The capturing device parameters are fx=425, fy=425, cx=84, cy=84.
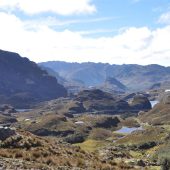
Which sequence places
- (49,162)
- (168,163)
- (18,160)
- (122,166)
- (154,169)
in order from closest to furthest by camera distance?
1. (18,160)
2. (49,162)
3. (122,166)
4. (154,169)
5. (168,163)

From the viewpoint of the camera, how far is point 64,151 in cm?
5112

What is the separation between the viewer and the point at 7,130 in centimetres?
5191

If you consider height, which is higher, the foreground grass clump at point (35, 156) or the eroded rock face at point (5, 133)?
the eroded rock face at point (5, 133)

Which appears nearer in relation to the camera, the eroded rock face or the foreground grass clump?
the foreground grass clump

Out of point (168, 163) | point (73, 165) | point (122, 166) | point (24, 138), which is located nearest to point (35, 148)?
point (24, 138)

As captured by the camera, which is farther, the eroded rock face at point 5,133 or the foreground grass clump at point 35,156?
the eroded rock face at point 5,133

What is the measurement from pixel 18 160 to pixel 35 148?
24.7 feet

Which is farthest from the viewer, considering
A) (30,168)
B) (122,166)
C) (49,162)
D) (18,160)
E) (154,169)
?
(154,169)

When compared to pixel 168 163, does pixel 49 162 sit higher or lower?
higher

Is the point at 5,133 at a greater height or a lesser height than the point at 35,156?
greater

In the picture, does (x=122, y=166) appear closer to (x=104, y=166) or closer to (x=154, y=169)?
(x=104, y=166)

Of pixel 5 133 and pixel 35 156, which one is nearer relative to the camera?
pixel 35 156

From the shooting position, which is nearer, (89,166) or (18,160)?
(18,160)

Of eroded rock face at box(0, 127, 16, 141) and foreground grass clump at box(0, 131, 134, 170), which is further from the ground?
eroded rock face at box(0, 127, 16, 141)
